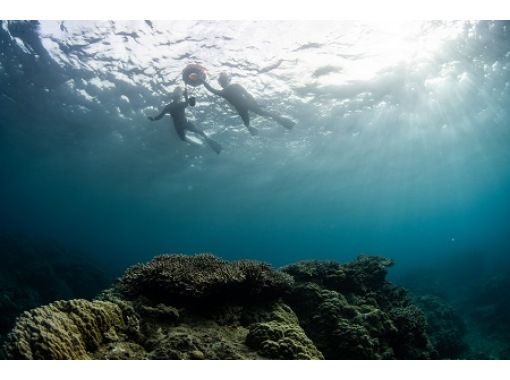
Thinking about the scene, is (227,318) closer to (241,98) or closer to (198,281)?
(198,281)

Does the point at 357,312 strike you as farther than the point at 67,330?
Yes


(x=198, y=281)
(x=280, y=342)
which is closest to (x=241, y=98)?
(x=198, y=281)

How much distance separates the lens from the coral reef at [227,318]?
133 inches

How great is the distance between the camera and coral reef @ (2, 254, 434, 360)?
11.1 feet

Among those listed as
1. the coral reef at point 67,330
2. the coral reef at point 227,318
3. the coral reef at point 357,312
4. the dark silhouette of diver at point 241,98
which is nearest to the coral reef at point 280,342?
the coral reef at point 227,318

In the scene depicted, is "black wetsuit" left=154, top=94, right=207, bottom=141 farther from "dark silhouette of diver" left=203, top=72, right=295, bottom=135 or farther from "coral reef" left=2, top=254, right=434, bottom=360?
"coral reef" left=2, top=254, right=434, bottom=360

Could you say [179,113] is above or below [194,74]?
above

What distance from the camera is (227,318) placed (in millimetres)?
4703

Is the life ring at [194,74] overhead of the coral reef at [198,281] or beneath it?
overhead

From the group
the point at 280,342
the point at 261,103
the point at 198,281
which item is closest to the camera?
the point at 280,342

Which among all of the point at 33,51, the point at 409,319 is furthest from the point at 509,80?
the point at 33,51

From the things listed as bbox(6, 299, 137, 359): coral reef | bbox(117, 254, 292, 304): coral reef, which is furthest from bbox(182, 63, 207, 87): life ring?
bbox(6, 299, 137, 359): coral reef

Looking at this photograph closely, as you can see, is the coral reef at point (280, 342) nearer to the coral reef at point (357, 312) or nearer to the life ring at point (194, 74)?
the coral reef at point (357, 312)
